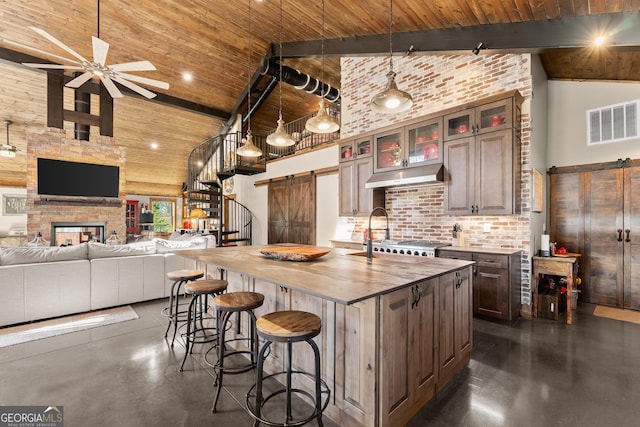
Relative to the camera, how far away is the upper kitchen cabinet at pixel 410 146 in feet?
14.2

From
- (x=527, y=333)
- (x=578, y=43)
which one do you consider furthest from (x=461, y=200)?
(x=578, y=43)

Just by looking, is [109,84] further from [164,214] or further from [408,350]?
[164,214]

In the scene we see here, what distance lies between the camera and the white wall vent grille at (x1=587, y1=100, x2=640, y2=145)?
13.2 ft

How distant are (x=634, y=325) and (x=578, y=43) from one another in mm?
3374

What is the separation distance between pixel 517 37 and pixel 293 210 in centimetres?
548

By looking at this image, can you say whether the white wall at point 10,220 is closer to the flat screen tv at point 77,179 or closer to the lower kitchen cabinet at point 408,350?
the flat screen tv at point 77,179

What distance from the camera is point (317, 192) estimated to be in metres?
6.92

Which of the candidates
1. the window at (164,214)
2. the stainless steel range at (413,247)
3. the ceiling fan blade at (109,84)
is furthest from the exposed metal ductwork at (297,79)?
the window at (164,214)

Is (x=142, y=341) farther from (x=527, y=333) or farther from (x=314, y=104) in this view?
(x=314, y=104)

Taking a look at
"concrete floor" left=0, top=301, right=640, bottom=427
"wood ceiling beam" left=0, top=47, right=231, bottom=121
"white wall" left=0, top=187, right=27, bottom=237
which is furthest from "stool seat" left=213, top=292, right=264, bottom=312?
"white wall" left=0, top=187, right=27, bottom=237

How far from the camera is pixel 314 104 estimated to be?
8805 mm

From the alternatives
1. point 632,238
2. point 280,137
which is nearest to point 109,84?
point 280,137

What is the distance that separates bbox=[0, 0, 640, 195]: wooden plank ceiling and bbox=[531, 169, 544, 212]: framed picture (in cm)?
157

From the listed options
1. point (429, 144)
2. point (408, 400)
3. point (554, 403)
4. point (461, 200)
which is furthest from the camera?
point (429, 144)
